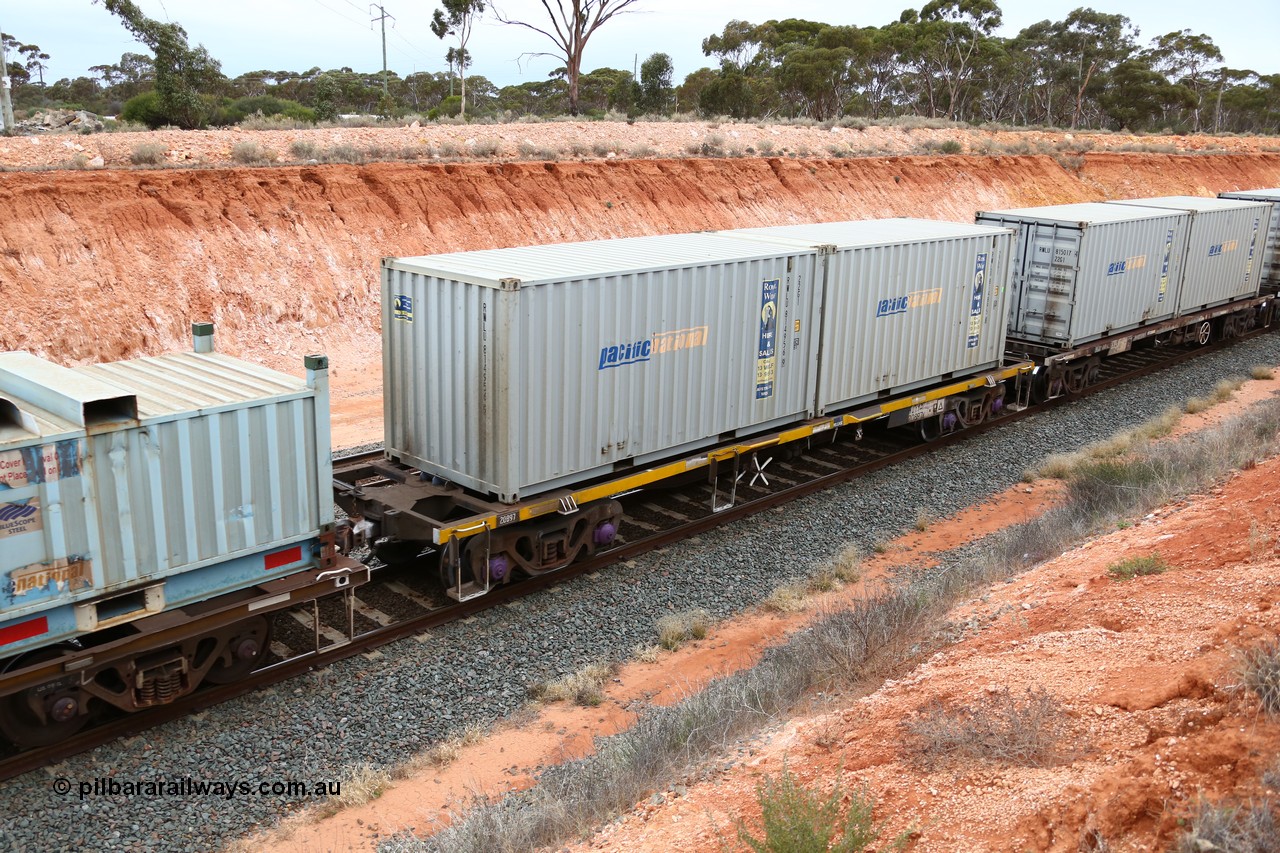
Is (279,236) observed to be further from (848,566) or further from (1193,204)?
(1193,204)

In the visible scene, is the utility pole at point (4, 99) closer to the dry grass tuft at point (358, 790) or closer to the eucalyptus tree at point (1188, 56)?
the dry grass tuft at point (358, 790)

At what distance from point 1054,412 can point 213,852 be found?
55.5 ft

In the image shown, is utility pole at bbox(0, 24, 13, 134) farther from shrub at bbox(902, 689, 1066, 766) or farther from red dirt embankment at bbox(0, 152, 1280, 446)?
shrub at bbox(902, 689, 1066, 766)

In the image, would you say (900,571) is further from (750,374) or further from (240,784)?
(240,784)

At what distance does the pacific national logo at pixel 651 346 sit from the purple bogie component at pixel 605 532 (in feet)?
6.39

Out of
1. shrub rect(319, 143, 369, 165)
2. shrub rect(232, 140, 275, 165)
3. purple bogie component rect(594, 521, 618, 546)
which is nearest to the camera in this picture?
purple bogie component rect(594, 521, 618, 546)

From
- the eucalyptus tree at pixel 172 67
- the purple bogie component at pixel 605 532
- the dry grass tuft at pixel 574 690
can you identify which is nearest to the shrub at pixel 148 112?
the eucalyptus tree at pixel 172 67

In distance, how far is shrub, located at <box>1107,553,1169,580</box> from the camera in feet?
28.9

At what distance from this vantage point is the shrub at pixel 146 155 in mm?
22281

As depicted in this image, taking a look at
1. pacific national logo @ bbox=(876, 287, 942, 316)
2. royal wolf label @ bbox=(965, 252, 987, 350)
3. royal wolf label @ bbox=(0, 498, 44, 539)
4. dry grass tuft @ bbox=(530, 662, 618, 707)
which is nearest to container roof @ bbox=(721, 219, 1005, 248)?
royal wolf label @ bbox=(965, 252, 987, 350)

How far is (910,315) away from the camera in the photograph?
1546 centimetres

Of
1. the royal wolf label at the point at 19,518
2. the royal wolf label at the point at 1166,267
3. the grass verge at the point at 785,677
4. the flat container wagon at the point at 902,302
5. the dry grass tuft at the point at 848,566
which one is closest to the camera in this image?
the grass verge at the point at 785,677

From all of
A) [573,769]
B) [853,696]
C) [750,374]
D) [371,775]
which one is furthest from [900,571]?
[371,775]

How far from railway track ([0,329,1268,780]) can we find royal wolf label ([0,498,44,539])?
1.89 m
